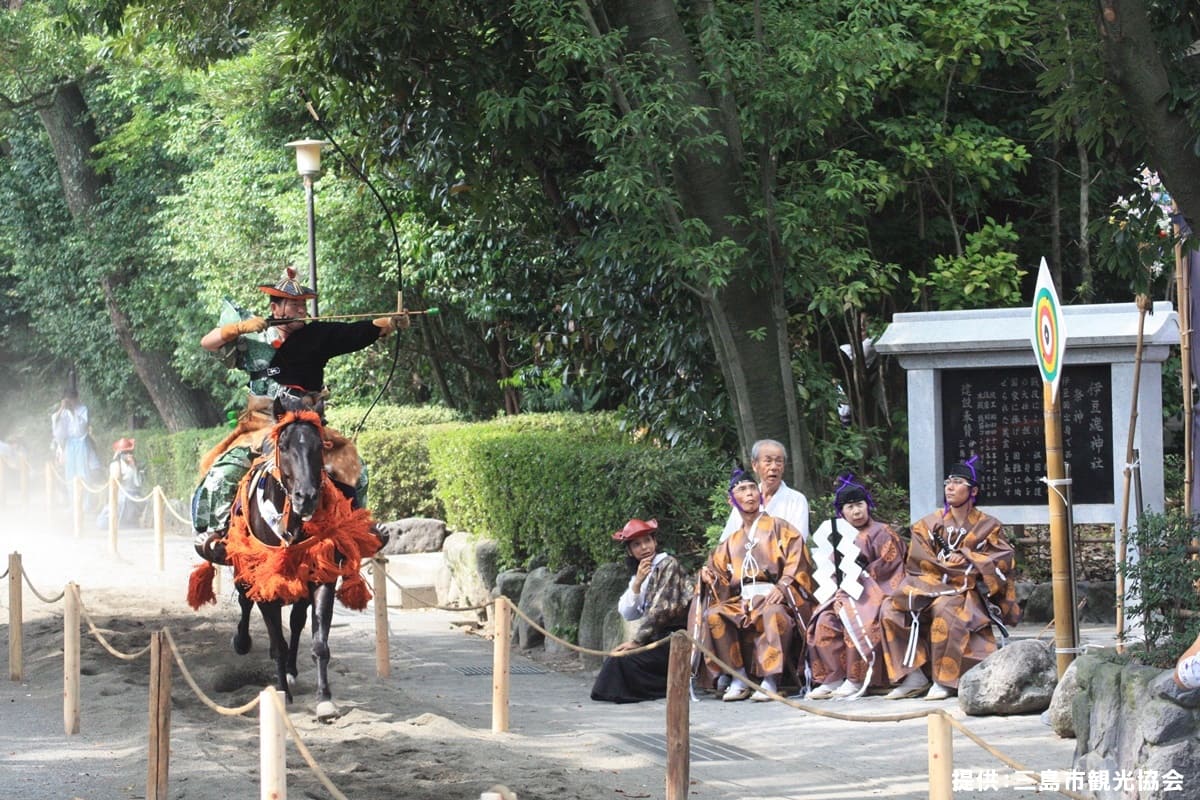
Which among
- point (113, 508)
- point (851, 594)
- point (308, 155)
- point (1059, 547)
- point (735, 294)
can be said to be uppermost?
point (308, 155)

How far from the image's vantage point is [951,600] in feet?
32.1

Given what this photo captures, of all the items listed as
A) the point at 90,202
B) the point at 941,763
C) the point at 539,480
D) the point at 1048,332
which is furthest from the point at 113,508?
the point at 941,763

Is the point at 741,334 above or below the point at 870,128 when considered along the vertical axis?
below

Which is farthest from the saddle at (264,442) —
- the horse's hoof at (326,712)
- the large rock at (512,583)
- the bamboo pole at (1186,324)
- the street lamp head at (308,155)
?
the street lamp head at (308,155)

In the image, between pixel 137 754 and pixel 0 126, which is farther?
pixel 0 126

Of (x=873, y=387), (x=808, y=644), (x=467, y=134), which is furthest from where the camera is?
(x=873, y=387)

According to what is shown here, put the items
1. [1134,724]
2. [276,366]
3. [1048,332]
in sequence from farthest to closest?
[276,366] < [1048,332] < [1134,724]

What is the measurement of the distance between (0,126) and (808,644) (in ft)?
74.4

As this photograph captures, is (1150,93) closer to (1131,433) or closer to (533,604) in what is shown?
(1131,433)

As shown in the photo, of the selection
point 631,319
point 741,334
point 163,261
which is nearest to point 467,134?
point 631,319

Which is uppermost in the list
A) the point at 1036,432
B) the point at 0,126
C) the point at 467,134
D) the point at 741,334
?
the point at 0,126

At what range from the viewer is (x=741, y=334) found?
1218cm

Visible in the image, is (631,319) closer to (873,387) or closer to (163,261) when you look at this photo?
(873,387)

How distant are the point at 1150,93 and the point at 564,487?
292 inches
